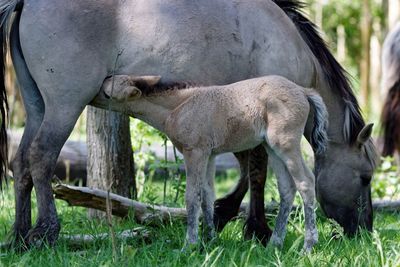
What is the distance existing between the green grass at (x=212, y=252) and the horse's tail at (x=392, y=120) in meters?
5.01

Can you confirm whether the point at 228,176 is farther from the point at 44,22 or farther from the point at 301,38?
the point at 44,22

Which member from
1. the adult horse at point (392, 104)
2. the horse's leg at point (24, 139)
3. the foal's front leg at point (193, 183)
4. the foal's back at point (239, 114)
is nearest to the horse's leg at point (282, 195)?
the foal's back at point (239, 114)

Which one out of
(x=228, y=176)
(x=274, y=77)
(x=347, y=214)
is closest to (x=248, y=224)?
(x=347, y=214)

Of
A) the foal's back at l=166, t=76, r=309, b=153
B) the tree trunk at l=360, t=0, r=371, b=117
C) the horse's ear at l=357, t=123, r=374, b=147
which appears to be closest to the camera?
the foal's back at l=166, t=76, r=309, b=153

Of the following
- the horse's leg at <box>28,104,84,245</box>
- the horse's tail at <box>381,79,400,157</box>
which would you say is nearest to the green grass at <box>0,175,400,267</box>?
the horse's leg at <box>28,104,84,245</box>

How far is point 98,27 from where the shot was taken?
5656 mm

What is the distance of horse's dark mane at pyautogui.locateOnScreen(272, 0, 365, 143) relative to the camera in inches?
261

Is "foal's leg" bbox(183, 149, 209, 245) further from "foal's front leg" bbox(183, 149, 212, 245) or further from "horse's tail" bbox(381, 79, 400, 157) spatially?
"horse's tail" bbox(381, 79, 400, 157)

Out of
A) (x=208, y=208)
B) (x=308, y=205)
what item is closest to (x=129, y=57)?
(x=208, y=208)

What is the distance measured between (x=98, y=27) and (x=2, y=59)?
2.79ft

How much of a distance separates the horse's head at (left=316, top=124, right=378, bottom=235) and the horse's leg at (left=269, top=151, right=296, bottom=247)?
0.97m

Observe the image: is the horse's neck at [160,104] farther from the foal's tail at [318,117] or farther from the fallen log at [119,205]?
the fallen log at [119,205]

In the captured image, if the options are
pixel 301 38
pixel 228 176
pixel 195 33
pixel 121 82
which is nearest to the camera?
pixel 121 82

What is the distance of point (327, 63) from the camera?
21.7 ft
